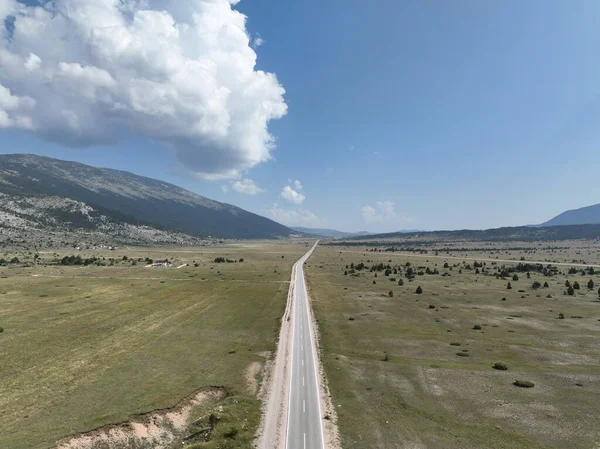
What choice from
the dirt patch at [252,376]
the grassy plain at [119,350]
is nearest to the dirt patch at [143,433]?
the grassy plain at [119,350]

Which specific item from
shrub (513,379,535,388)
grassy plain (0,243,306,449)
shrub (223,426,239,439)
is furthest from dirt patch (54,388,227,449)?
shrub (513,379,535,388)

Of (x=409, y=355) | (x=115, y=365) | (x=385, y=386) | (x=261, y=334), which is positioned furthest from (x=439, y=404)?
(x=115, y=365)

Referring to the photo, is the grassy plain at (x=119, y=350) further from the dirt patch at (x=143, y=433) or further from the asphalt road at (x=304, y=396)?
the asphalt road at (x=304, y=396)

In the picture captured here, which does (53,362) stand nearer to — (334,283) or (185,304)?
(185,304)

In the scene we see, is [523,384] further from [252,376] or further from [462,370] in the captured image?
[252,376]

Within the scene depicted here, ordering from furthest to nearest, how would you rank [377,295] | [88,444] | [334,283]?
[334,283] → [377,295] → [88,444]

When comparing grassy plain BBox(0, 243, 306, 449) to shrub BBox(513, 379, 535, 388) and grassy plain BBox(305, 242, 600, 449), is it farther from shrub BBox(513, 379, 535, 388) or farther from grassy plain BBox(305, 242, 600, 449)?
shrub BBox(513, 379, 535, 388)
